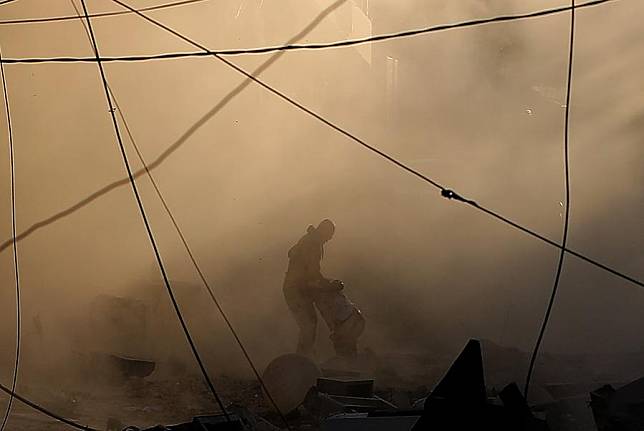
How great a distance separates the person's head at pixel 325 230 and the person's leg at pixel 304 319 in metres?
0.35

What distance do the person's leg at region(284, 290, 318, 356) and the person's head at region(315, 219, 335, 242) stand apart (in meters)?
0.35

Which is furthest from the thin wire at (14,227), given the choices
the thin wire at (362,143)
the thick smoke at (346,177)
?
the thin wire at (362,143)

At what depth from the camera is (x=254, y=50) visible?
462 centimetres

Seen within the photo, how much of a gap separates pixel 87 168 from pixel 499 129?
2.39 metres

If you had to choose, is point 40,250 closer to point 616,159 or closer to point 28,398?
point 28,398

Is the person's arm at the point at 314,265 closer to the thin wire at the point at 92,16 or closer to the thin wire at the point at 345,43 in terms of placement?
the thin wire at the point at 345,43

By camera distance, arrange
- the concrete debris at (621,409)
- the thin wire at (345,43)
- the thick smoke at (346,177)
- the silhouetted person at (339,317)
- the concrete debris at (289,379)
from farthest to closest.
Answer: the silhouetted person at (339,317) < the thick smoke at (346,177) < the thin wire at (345,43) < the concrete debris at (289,379) < the concrete debris at (621,409)

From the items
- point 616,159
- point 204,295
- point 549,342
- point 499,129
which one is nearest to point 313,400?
point 204,295

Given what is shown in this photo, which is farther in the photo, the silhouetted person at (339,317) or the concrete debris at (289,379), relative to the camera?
the silhouetted person at (339,317)

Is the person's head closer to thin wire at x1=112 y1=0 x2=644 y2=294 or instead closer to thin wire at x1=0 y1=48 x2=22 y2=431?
thin wire at x1=112 y1=0 x2=644 y2=294

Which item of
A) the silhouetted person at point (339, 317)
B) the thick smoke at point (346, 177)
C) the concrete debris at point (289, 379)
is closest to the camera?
the concrete debris at point (289, 379)

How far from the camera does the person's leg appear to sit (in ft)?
15.9

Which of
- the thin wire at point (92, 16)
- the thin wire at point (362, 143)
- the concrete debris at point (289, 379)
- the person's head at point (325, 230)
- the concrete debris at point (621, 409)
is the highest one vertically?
the thin wire at point (92, 16)

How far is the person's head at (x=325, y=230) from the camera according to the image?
15.9 feet
